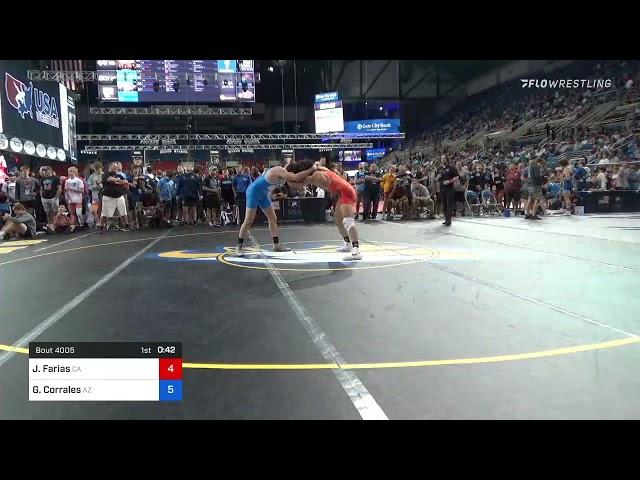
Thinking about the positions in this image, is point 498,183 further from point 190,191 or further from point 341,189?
point 341,189

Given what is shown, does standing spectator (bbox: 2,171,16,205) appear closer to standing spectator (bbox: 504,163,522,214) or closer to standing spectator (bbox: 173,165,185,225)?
standing spectator (bbox: 173,165,185,225)

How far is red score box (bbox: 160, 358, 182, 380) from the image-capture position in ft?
5.99

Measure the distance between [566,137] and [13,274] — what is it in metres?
16.6

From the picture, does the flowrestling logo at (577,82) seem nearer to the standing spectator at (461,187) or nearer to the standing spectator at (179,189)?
the standing spectator at (461,187)

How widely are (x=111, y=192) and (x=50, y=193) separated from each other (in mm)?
1464

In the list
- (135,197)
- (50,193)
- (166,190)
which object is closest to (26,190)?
(50,193)

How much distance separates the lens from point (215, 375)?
216 centimetres

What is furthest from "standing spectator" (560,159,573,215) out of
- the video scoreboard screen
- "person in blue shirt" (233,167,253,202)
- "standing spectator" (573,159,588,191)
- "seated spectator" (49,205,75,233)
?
"seated spectator" (49,205,75,233)

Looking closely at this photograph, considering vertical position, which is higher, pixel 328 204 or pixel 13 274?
pixel 328 204

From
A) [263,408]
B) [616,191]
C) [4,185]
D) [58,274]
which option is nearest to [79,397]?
[263,408]

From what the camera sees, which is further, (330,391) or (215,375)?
(215,375)

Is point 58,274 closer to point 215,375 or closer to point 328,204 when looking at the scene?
point 215,375
